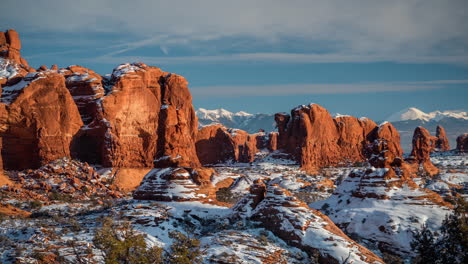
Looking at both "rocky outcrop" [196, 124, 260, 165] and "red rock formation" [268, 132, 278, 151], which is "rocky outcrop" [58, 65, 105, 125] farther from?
"red rock formation" [268, 132, 278, 151]

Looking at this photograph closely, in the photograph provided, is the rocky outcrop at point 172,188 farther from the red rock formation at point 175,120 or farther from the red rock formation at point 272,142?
the red rock formation at point 272,142

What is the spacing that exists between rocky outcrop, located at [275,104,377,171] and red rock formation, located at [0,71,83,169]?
59.9 meters

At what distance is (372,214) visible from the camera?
1053 inches

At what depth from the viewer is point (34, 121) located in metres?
48.5

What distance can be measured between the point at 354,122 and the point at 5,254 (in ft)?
345

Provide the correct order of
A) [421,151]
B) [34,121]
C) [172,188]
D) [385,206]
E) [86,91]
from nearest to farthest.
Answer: [172,188] < [385,206] < [34,121] < [86,91] < [421,151]

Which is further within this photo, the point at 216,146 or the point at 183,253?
the point at 216,146

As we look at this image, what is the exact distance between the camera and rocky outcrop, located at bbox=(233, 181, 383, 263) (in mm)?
18781

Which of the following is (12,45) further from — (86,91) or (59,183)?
(59,183)

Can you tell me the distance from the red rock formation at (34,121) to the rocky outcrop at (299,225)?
112 ft

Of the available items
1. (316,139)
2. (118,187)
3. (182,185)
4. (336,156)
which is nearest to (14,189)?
(118,187)

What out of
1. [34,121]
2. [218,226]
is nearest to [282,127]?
[34,121]

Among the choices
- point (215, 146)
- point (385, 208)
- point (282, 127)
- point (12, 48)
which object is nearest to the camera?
point (385, 208)

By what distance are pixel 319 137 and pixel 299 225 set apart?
8210 cm
